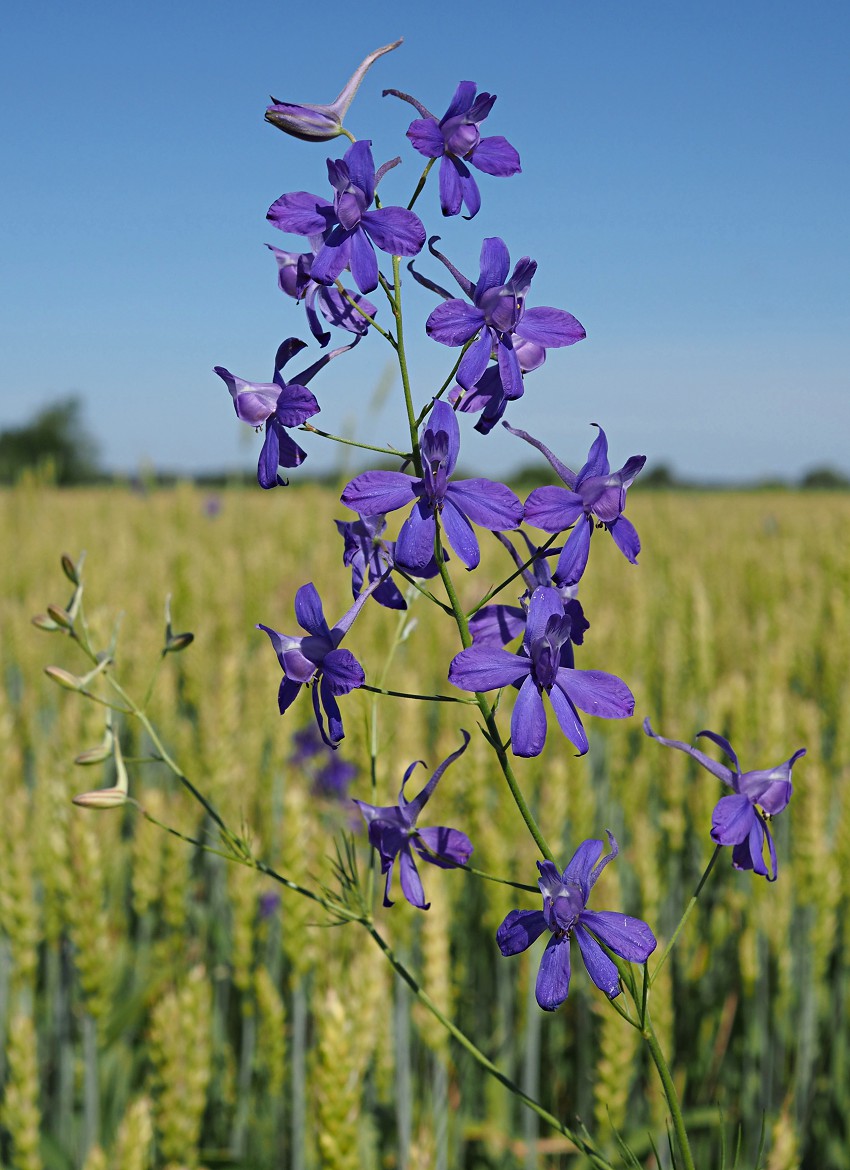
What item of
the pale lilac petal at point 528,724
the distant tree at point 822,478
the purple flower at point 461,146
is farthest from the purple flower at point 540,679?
the distant tree at point 822,478

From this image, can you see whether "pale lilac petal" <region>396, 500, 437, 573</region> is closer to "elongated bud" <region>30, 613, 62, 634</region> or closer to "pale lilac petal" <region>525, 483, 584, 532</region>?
"pale lilac petal" <region>525, 483, 584, 532</region>

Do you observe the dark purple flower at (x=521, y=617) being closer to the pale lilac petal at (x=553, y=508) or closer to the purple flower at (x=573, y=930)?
the pale lilac petal at (x=553, y=508)

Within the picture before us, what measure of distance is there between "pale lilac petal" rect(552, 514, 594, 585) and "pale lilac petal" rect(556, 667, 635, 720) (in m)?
0.07

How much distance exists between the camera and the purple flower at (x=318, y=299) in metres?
0.85

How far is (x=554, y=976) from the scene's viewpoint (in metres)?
0.73

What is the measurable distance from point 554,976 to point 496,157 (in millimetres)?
656

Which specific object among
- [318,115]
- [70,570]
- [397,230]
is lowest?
[70,570]

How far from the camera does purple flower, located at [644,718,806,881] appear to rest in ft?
2.63

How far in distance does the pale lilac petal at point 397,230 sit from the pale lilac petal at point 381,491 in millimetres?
180

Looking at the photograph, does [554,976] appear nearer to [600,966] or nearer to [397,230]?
[600,966]

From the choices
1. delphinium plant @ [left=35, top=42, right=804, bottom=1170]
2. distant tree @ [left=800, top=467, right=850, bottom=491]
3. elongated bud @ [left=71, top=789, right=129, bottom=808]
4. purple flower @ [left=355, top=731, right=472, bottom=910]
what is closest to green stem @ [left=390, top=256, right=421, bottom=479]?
delphinium plant @ [left=35, top=42, right=804, bottom=1170]

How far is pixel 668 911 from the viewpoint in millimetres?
2404

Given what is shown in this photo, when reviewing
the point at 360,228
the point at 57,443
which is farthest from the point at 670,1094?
the point at 57,443

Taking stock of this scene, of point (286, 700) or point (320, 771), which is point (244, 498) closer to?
point (320, 771)
